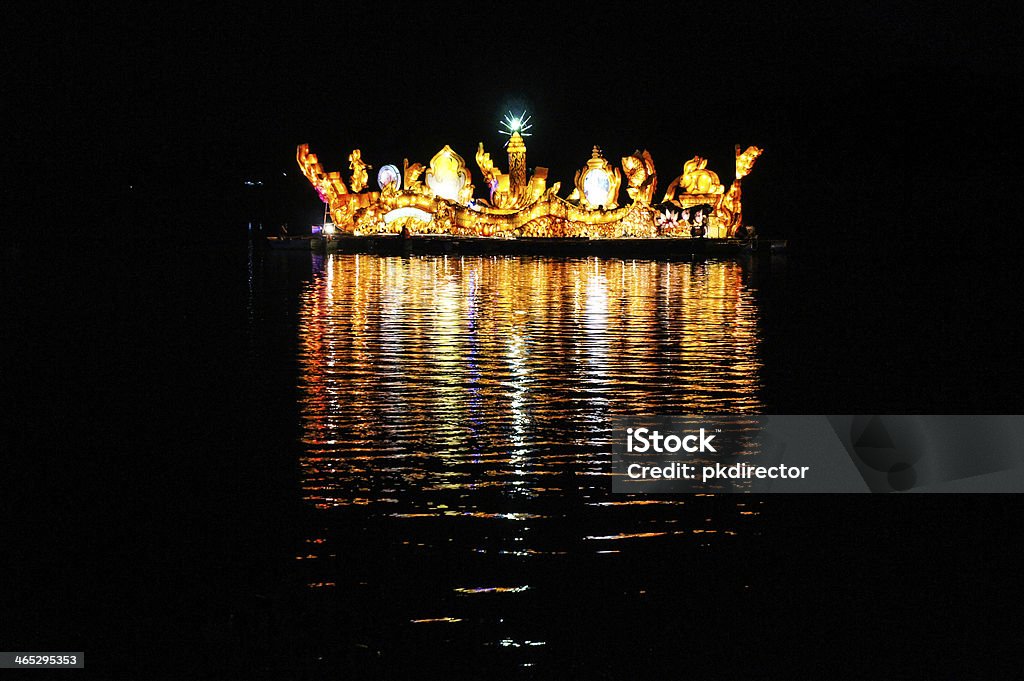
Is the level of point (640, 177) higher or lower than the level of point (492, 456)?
higher

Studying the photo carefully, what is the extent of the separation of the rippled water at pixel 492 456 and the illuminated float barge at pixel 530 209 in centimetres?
2617

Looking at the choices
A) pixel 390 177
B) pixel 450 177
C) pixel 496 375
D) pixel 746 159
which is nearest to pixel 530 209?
pixel 450 177

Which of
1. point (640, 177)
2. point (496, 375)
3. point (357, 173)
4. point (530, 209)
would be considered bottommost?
point (496, 375)

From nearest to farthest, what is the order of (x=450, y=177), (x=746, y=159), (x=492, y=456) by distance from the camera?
(x=492, y=456) < (x=746, y=159) < (x=450, y=177)

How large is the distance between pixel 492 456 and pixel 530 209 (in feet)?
132

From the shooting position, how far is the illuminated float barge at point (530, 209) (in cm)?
4775

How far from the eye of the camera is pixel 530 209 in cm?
4897

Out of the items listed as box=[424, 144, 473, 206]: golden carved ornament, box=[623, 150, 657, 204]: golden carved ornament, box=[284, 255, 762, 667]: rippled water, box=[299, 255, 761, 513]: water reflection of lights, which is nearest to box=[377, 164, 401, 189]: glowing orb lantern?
box=[424, 144, 473, 206]: golden carved ornament

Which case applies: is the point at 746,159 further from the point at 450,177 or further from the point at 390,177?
the point at 390,177

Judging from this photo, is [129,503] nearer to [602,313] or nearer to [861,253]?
[602,313]

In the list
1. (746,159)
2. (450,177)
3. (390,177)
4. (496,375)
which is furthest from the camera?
(390,177)

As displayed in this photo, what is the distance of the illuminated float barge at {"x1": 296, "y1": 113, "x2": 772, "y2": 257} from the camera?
1880 inches

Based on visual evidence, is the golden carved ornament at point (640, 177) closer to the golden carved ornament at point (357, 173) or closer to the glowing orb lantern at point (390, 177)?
the glowing orb lantern at point (390, 177)

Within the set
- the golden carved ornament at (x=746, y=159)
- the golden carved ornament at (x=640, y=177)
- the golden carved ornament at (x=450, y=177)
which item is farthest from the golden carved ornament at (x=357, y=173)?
the golden carved ornament at (x=746, y=159)
